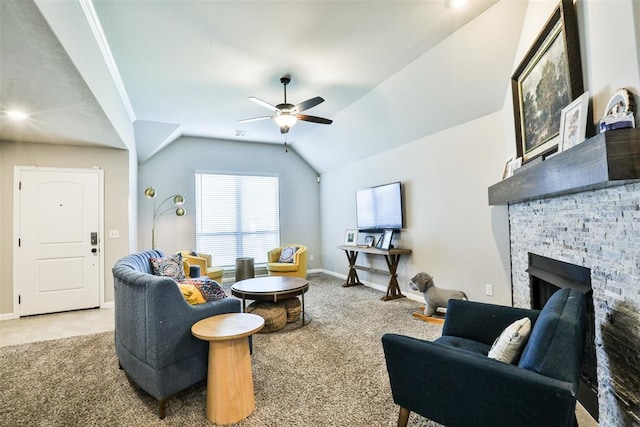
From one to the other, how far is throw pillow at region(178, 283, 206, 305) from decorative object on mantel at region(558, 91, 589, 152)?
266cm

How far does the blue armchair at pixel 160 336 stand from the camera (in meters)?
1.96

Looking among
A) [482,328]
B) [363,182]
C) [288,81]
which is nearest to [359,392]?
[482,328]

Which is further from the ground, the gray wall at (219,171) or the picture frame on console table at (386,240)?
the gray wall at (219,171)

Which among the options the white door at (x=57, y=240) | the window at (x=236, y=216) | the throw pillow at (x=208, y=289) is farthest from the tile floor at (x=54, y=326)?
the window at (x=236, y=216)


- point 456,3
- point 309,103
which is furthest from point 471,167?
point 309,103

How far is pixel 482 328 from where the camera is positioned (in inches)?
79.0

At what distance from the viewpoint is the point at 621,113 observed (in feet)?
4.38

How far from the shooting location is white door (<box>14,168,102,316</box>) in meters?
4.24

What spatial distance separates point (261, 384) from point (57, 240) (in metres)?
4.02

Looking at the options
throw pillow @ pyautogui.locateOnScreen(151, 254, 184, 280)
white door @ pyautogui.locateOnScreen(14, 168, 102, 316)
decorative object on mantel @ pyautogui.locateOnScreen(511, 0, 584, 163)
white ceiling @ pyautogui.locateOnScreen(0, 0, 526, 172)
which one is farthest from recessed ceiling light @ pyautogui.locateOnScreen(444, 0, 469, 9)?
white door @ pyautogui.locateOnScreen(14, 168, 102, 316)

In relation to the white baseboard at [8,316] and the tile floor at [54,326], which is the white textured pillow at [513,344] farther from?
the white baseboard at [8,316]

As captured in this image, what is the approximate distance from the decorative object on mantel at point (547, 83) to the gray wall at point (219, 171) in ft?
16.6

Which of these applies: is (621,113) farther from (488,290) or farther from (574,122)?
(488,290)

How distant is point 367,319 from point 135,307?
103 inches
